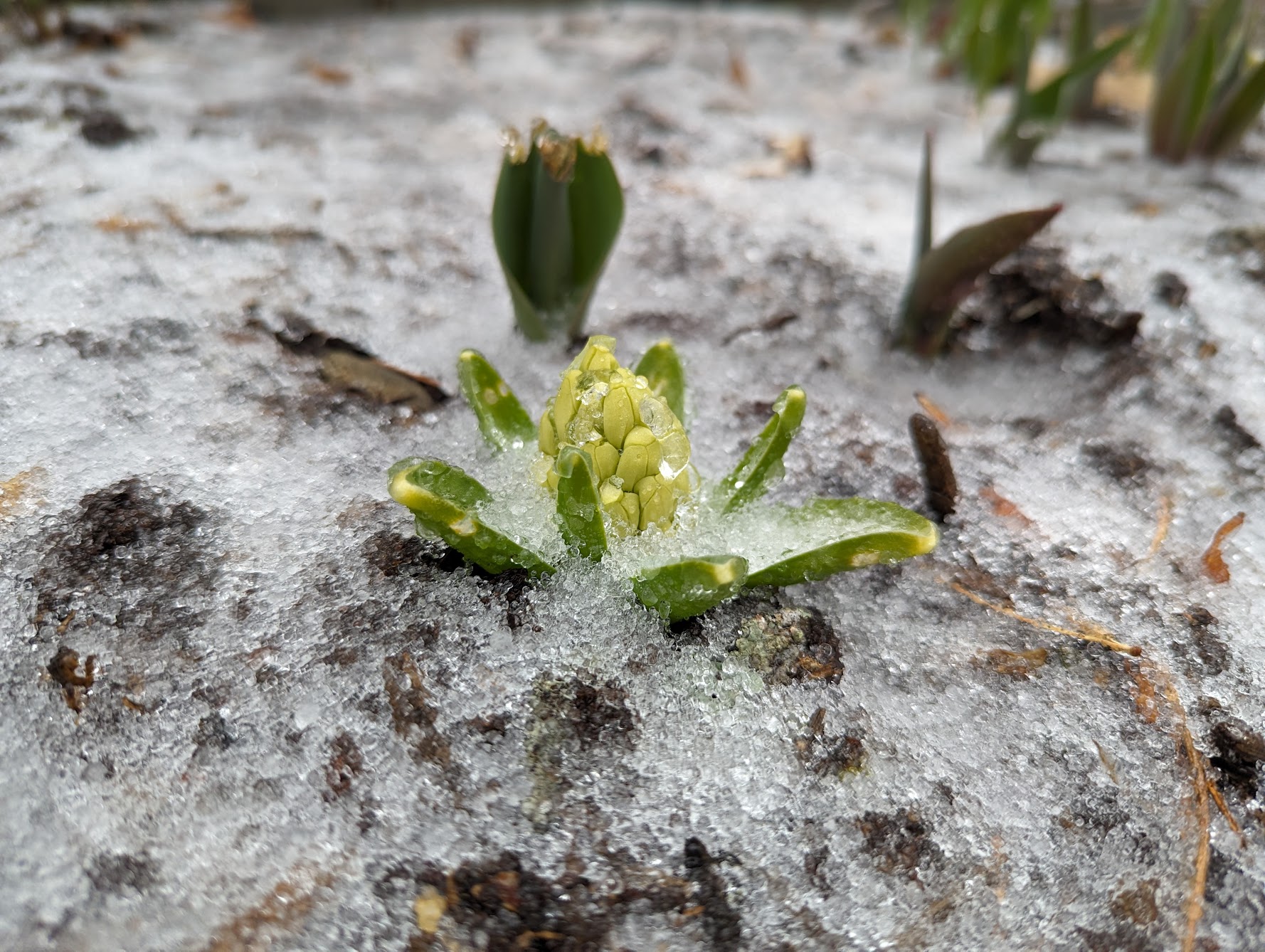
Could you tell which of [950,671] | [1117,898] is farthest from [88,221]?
[1117,898]

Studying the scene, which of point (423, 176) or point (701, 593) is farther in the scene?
point (423, 176)

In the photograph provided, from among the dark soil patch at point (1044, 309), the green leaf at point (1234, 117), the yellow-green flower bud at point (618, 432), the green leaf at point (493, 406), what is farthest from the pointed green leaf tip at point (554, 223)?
the green leaf at point (1234, 117)

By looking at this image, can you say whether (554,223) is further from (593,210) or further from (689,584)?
(689,584)

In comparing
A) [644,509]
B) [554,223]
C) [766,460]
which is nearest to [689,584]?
[644,509]

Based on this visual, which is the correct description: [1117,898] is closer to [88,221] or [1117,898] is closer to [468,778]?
[468,778]

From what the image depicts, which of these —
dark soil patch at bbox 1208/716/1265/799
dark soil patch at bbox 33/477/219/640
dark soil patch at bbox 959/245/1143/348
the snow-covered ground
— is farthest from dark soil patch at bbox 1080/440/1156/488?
dark soil patch at bbox 33/477/219/640
